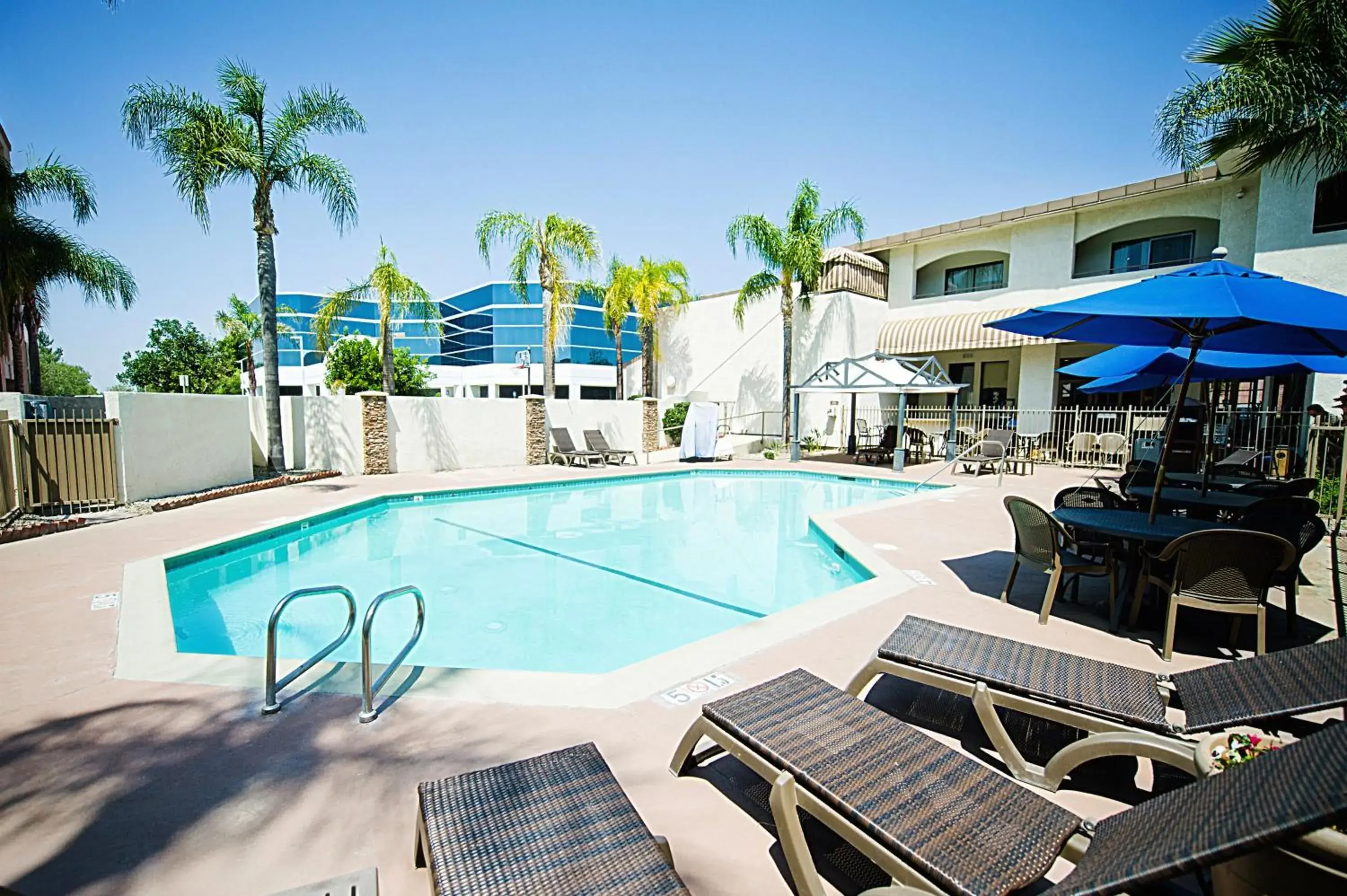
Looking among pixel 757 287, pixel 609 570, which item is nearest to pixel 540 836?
pixel 609 570

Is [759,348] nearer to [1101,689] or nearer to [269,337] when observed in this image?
[269,337]

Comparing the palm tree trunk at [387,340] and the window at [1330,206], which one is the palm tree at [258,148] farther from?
the window at [1330,206]

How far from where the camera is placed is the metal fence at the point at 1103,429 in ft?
42.4

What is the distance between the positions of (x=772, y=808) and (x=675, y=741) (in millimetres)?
1073

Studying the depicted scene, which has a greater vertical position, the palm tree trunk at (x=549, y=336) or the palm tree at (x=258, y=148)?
the palm tree at (x=258, y=148)

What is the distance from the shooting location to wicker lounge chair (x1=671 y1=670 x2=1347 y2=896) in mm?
1228

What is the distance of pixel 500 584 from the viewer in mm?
7438

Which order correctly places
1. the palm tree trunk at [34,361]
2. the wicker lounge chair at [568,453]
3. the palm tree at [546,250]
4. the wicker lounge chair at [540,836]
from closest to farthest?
the wicker lounge chair at [540,836]
the wicker lounge chair at [568,453]
the palm tree at [546,250]
the palm tree trunk at [34,361]

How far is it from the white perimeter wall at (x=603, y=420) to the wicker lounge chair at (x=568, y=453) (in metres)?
0.70

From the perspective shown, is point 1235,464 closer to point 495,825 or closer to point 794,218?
point 794,218

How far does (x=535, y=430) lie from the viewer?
17984 mm

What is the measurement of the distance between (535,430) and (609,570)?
1061 centimetres

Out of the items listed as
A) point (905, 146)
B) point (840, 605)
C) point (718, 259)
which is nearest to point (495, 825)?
point (840, 605)

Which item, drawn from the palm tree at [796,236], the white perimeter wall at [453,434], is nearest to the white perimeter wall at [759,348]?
the palm tree at [796,236]
